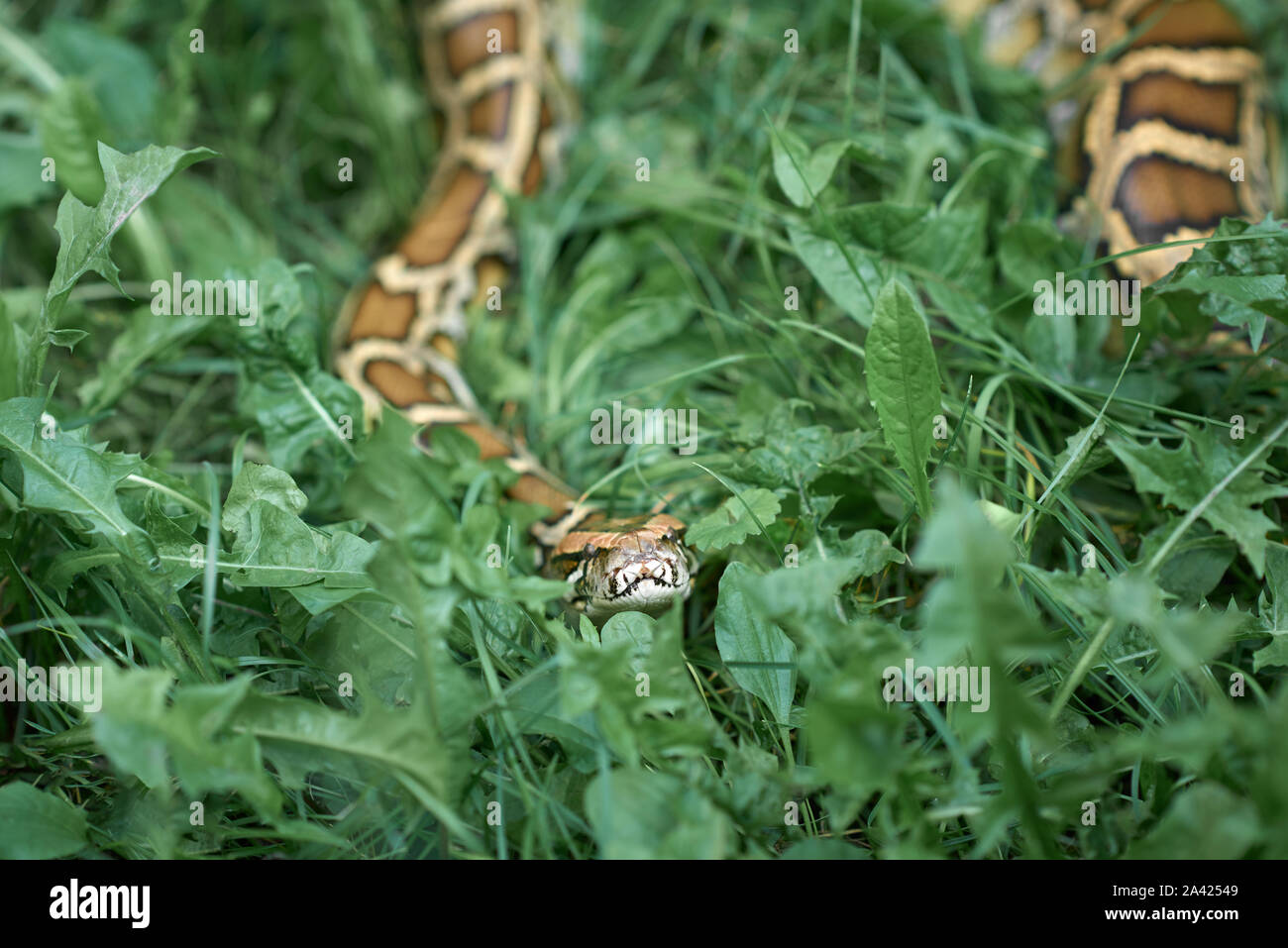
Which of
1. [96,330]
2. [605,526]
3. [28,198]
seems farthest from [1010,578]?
[28,198]

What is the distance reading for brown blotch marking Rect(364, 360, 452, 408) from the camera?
3973 millimetres

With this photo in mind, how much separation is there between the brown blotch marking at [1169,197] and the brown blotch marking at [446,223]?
311cm

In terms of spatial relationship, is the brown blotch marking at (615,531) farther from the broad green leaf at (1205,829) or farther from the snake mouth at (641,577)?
the broad green leaf at (1205,829)

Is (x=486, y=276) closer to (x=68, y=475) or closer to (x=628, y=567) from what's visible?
(x=628, y=567)

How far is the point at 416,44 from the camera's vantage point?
215 inches

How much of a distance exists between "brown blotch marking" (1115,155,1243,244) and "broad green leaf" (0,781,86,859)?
4340 millimetres

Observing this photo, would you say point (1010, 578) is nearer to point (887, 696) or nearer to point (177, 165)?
point (887, 696)

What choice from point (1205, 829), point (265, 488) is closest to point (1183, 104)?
point (1205, 829)

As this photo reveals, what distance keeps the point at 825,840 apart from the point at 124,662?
2197mm

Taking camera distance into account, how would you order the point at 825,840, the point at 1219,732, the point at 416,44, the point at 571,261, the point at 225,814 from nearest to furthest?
the point at 1219,732 < the point at 825,840 < the point at 225,814 < the point at 571,261 < the point at 416,44

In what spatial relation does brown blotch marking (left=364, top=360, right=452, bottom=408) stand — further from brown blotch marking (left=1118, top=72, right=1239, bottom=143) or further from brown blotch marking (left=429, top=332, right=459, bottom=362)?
brown blotch marking (left=1118, top=72, right=1239, bottom=143)

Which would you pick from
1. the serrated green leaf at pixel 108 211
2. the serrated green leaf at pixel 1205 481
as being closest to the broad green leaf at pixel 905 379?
the serrated green leaf at pixel 1205 481

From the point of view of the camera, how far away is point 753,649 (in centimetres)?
271

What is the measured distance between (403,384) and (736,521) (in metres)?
1.91
